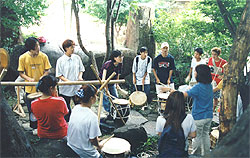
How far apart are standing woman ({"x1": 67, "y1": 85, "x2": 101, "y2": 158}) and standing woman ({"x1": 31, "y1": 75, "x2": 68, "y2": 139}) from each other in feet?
1.80

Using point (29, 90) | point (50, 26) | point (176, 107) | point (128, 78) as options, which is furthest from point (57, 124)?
point (50, 26)

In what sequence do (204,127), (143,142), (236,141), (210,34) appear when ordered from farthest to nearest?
(210,34)
(143,142)
(204,127)
(236,141)

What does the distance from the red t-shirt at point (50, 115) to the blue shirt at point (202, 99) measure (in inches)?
93.9

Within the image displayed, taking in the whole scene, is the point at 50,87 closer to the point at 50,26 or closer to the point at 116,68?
the point at 116,68

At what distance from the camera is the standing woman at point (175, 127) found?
3416 mm

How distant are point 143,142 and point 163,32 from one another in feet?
18.3

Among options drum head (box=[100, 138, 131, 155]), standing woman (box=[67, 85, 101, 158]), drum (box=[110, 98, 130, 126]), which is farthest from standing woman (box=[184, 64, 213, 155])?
drum (box=[110, 98, 130, 126])

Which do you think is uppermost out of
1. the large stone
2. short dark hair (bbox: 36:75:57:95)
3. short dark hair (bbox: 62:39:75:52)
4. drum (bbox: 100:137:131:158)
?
the large stone

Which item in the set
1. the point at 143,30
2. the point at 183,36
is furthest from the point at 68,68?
the point at 183,36

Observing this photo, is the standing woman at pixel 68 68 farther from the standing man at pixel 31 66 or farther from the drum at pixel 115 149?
the drum at pixel 115 149

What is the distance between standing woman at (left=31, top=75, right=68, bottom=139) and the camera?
402 centimetres

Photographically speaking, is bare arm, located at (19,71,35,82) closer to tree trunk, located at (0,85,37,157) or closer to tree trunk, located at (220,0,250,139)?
tree trunk, located at (0,85,37,157)

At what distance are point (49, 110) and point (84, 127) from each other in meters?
0.86

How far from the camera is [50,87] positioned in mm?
4113
